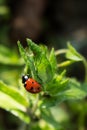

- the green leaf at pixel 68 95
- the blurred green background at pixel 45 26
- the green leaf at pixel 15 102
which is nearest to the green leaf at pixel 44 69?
the green leaf at pixel 68 95

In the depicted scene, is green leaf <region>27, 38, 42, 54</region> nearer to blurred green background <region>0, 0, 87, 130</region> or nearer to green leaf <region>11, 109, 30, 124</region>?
green leaf <region>11, 109, 30, 124</region>

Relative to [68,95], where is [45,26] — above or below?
above

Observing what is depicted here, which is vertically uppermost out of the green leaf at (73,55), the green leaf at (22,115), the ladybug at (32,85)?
the green leaf at (73,55)

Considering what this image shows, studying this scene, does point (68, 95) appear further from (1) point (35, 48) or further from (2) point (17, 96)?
(1) point (35, 48)

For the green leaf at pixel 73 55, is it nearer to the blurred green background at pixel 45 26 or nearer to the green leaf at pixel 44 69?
the green leaf at pixel 44 69

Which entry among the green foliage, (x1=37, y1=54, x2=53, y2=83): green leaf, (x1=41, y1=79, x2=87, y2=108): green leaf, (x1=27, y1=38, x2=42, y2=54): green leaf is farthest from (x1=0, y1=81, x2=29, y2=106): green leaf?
(x1=27, y1=38, x2=42, y2=54): green leaf

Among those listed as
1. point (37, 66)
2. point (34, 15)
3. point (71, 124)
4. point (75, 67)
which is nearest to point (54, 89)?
point (37, 66)

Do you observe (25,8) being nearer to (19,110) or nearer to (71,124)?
(71,124)

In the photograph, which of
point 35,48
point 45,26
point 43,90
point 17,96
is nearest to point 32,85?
point 43,90
